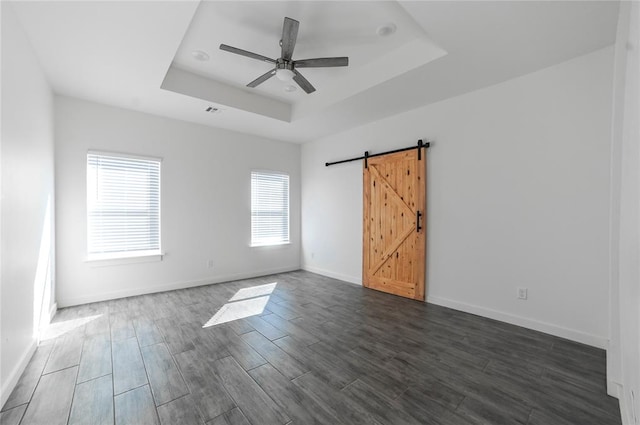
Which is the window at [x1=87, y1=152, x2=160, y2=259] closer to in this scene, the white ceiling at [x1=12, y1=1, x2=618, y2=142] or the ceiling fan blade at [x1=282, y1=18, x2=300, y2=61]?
the white ceiling at [x1=12, y1=1, x2=618, y2=142]

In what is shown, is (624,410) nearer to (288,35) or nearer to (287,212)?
(288,35)

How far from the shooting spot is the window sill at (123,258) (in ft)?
12.7

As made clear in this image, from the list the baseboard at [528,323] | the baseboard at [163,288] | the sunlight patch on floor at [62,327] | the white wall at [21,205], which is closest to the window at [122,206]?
the baseboard at [163,288]

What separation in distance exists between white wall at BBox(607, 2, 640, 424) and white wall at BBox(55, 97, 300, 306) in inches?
191

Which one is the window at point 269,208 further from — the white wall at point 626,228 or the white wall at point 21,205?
the white wall at point 626,228

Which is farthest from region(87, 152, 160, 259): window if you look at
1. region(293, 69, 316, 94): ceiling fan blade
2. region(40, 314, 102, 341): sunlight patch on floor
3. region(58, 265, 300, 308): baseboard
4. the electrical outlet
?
the electrical outlet

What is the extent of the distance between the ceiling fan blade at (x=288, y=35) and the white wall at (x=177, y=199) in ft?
9.21

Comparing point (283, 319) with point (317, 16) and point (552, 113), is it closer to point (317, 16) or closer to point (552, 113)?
point (317, 16)

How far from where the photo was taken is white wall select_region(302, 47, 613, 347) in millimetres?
2689

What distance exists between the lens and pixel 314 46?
3053 millimetres

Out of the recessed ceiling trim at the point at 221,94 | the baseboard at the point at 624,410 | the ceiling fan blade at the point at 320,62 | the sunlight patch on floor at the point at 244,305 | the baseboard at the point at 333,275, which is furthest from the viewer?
the baseboard at the point at 333,275

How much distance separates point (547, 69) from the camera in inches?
116

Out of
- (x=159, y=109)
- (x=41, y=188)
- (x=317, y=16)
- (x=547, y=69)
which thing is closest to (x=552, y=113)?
(x=547, y=69)

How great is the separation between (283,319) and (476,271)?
2.46 meters
